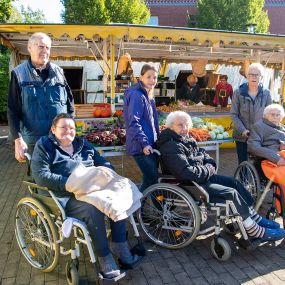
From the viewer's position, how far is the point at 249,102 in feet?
13.6

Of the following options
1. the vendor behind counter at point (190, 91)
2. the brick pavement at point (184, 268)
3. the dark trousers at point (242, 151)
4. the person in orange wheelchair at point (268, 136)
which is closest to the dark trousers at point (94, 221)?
the brick pavement at point (184, 268)

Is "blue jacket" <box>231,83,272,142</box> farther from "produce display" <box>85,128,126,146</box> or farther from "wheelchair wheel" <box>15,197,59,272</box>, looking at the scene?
"wheelchair wheel" <box>15,197,59,272</box>

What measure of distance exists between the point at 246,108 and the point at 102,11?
1552 cm

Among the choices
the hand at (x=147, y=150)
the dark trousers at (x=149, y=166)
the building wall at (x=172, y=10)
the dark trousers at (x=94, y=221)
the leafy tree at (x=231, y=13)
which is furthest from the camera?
the building wall at (x=172, y=10)

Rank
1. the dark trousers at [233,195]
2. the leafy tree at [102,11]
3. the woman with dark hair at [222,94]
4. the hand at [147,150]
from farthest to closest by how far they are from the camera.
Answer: the leafy tree at [102,11] → the woman with dark hair at [222,94] → the hand at [147,150] → the dark trousers at [233,195]

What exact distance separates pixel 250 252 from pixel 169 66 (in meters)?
11.7

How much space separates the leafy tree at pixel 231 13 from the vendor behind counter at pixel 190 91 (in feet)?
41.3

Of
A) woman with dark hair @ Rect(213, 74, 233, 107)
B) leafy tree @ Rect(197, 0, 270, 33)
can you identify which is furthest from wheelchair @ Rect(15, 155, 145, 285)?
leafy tree @ Rect(197, 0, 270, 33)

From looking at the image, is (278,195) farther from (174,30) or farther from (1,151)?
(1,151)

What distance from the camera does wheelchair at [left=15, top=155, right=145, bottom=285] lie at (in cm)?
251

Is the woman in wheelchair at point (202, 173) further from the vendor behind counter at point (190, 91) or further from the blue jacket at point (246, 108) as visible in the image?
the vendor behind counter at point (190, 91)

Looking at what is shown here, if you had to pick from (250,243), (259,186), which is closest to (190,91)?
(259,186)

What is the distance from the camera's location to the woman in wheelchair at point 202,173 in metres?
2.95

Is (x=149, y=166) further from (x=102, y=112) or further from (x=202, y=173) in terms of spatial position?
(x=102, y=112)
